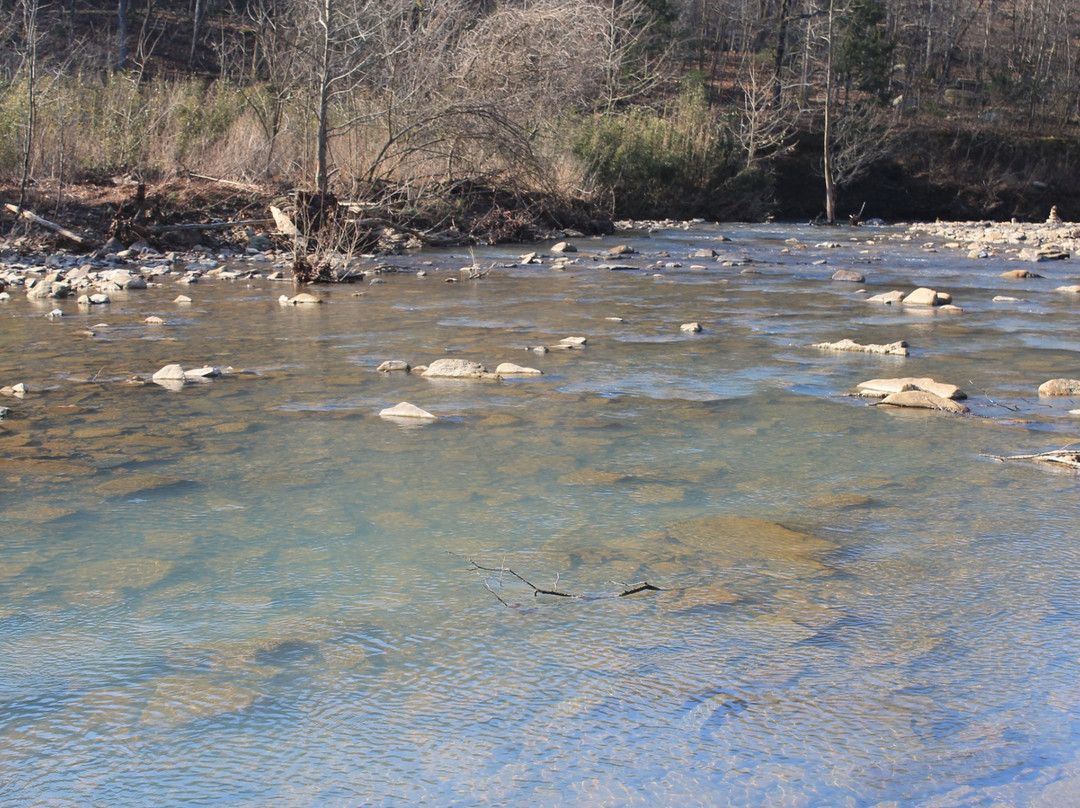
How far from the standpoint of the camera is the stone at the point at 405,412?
4.95 meters

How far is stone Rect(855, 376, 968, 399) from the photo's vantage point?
5.36 metres

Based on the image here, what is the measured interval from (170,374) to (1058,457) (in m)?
4.56

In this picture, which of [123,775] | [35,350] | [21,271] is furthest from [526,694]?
[21,271]

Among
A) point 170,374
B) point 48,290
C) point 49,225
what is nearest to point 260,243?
point 49,225

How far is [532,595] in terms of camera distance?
2.82 m

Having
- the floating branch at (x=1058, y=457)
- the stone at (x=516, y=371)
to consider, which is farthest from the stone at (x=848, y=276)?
the floating branch at (x=1058, y=457)

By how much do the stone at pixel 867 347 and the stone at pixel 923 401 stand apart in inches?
66.2

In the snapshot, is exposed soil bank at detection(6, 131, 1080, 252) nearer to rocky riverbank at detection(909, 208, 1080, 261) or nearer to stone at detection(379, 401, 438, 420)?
rocky riverbank at detection(909, 208, 1080, 261)

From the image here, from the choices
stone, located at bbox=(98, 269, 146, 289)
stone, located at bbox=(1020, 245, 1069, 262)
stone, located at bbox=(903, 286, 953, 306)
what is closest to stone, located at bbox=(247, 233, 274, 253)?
stone, located at bbox=(98, 269, 146, 289)

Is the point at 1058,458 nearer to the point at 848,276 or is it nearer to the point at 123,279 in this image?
the point at 848,276

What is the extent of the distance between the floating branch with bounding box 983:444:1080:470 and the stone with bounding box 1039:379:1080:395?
1494mm

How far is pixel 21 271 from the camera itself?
1134 centimetres

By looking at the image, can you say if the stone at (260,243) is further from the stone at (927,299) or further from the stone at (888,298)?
the stone at (927,299)

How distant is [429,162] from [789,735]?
612 inches
